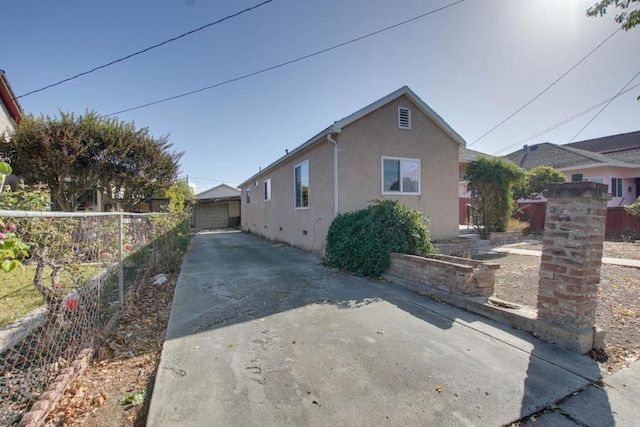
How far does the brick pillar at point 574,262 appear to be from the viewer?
3133 millimetres

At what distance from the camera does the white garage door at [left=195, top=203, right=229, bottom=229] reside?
27.4 metres

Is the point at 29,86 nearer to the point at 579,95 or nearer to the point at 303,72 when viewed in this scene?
the point at 303,72

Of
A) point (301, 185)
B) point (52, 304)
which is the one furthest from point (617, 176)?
point (52, 304)

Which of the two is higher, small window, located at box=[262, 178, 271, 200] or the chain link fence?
small window, located at box=[262, 178, 271, 200]

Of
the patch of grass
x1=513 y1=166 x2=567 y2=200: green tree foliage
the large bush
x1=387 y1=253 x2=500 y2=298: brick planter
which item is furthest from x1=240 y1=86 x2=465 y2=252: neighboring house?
x1=513 y1=166 x2=567 y2=200: green tree foliage

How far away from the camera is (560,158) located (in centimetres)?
1980

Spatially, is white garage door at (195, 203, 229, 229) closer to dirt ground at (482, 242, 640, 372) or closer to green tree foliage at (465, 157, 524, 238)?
green tree foliage at (465, 157, 524, 238)

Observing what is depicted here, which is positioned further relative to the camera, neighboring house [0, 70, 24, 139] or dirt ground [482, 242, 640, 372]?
neighboring house [0, 70, 24, 139]

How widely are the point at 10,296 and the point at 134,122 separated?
10.4 m

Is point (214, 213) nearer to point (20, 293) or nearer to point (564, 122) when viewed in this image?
point (20, 293)

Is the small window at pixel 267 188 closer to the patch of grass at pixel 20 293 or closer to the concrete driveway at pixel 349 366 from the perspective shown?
the patch of grass at pixel 20 293

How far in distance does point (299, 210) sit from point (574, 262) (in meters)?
8.34

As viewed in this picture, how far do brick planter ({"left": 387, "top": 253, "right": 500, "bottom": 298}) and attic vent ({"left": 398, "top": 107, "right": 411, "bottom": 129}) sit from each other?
4.61 meters

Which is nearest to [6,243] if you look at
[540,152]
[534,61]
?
[534,61]
